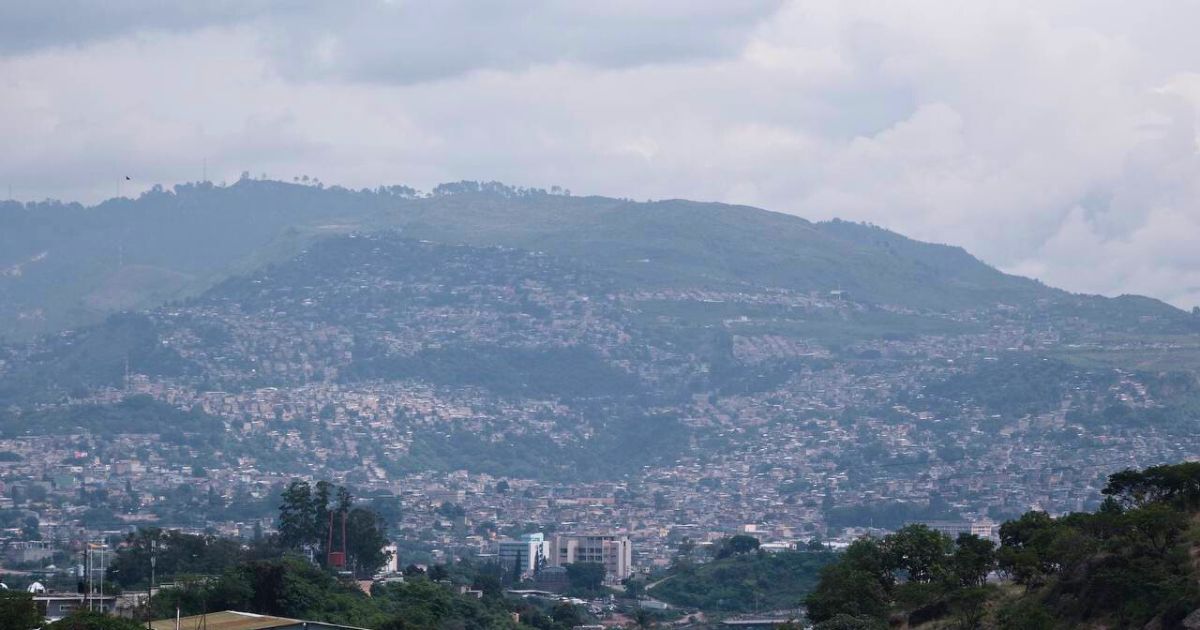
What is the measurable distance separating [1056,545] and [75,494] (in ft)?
521

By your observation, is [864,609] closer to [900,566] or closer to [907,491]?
[900,566]

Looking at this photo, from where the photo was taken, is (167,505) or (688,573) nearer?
(688,573)

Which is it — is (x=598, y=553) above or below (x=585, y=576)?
above

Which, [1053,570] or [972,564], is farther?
[972,564]

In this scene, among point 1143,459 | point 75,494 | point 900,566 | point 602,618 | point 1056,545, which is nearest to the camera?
point 1056,545

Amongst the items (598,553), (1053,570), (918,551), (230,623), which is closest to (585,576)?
(598,553)

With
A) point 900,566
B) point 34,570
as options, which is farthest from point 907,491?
point 900,566

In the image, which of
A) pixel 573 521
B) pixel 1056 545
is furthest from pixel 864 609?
pixel 573 521

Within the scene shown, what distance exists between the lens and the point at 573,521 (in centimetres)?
18938

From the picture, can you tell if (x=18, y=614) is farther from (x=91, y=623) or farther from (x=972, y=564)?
(x=972, y=564)

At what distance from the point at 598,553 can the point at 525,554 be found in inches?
263

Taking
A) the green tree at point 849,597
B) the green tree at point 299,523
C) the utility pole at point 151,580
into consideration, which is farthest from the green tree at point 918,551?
the green tree at point 299,523

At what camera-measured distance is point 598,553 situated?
149 m

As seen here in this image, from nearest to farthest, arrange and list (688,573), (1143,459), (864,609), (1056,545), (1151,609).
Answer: (1151,609), (1056,545), (864,609), (688,573), (1143,459)
